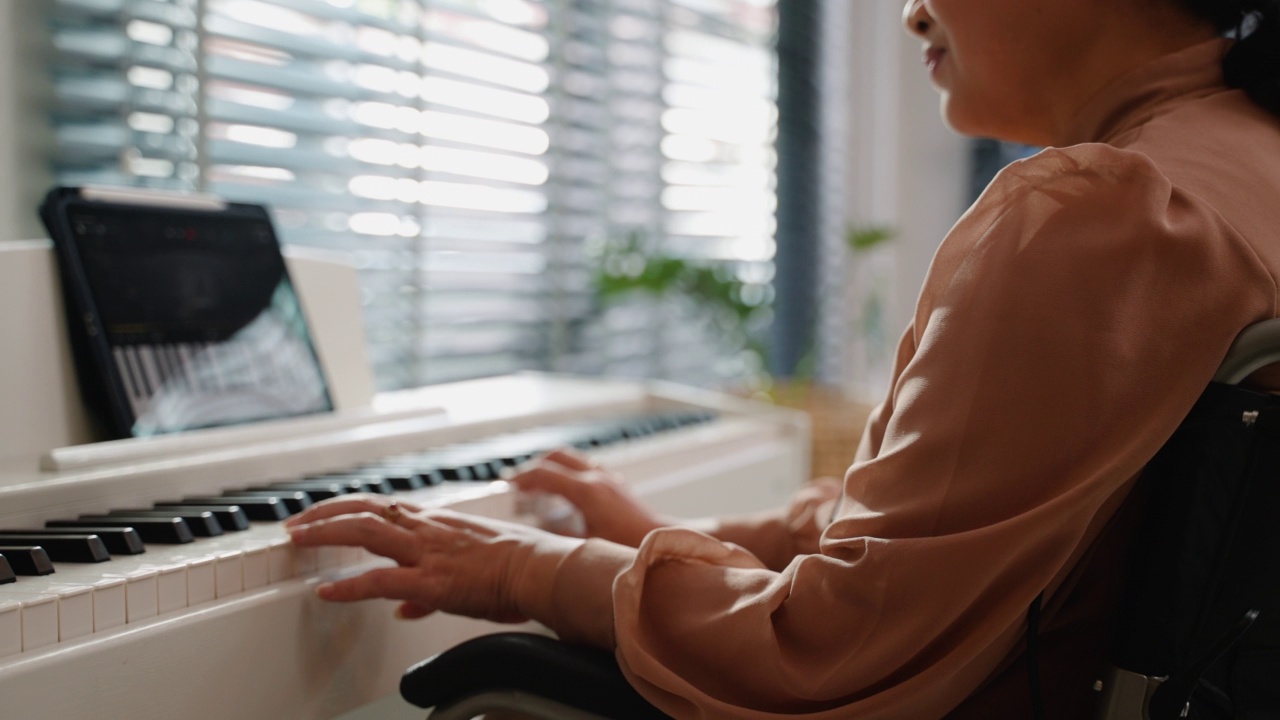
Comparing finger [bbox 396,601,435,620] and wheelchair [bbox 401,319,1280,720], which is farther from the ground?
wheelchair [bbox 401,319,1280,720]

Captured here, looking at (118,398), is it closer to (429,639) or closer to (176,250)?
(176,250)

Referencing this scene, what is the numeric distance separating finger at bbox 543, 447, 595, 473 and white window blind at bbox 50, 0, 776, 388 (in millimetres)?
907

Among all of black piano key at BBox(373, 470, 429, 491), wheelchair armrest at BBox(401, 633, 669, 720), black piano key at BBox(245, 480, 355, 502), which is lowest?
wheelchair armrest at BBox(401, 633, 669, 720)

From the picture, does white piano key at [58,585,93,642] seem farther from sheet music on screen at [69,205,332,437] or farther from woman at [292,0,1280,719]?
sheet music on screen at [69,205,332,437]

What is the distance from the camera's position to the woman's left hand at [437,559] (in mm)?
959

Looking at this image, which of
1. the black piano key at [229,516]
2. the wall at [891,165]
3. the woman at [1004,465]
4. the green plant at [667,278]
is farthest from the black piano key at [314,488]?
the wall at [891,165]

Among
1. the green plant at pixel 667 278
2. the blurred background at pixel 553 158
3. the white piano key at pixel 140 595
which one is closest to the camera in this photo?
the white piano key at pixel 140 595

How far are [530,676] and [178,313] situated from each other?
2.39 feet

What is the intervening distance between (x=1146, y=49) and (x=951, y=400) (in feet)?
1.47

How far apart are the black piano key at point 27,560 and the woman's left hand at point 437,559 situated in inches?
8.0

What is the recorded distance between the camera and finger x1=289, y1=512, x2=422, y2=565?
0.97m

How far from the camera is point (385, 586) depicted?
958mm

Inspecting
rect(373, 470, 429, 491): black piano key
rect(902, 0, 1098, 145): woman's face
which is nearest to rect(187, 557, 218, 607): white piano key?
rect(373, 470, 429, 491): black piano key

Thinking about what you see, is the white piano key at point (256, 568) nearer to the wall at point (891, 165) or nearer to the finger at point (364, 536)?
the finger at point (364, 536)
